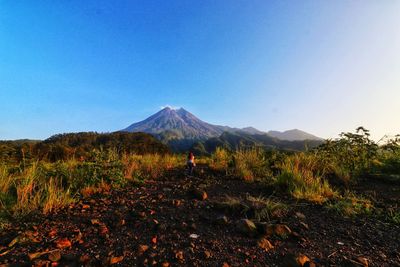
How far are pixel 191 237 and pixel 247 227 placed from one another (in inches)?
24.9

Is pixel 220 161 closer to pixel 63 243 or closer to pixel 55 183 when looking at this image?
pixel 55 183

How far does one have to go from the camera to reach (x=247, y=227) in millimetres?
2455

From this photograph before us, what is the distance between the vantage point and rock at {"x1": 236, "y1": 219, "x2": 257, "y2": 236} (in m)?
2.41

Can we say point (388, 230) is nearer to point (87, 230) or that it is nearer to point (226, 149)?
point (87, 230)

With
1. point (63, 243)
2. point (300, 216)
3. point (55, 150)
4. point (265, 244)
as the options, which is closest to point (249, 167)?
point (300, 216)

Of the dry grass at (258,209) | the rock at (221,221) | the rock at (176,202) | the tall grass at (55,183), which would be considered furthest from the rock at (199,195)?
the tall grass at (55,183)

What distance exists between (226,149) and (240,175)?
3.57 meters

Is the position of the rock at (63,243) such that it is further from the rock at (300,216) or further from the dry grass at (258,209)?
the rock at (300,216)

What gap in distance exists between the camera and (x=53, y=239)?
2180 millimetres

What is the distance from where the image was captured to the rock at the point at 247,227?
241 centimetres

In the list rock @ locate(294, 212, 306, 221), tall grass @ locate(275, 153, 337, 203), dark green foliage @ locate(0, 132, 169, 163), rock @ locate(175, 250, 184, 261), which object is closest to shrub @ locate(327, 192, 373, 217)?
tall grass @ locate(275, 153, 337, 203)

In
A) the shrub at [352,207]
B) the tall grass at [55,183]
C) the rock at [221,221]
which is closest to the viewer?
the rock at [221,221]

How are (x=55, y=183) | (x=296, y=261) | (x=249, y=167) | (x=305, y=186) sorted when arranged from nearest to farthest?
(x=296, y=261)
(x=55, y=183)
(x=305, y=186)
(x=249, y=167)

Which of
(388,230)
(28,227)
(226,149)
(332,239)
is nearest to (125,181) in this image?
(28,227)
